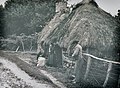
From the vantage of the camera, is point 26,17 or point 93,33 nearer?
point 93,33

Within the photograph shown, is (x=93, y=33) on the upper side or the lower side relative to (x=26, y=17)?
lower

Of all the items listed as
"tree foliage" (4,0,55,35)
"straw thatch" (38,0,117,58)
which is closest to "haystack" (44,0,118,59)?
"straw thatch" (38,0,117,58)

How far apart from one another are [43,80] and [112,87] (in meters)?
3.67

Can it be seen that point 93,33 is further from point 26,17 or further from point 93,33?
point 26,17

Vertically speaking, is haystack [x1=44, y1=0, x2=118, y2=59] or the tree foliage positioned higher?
the tree foliage

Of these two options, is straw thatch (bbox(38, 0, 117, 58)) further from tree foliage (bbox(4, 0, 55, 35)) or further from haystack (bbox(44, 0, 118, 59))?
tree foliage (bbox(4, 0, 55, 35))

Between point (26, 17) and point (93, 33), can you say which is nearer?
point (93, 33)

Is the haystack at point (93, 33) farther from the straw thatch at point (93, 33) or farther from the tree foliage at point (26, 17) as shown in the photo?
the tree foliage at point (26, 17)

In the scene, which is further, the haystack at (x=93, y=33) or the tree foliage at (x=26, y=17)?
the tree foliage at (x=26, y=17)

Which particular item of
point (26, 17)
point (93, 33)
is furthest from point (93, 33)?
point (26, 17)

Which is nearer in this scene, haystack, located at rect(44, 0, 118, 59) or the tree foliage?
haystack, located at rect(44, 0, 118, 59)

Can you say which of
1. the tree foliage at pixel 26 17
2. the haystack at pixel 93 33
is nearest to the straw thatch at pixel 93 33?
the haystack at pixel 93 33

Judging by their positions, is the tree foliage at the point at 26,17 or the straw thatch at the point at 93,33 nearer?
the straw thatch at the point at 93,33

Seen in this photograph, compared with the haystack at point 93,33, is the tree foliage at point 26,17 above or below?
above
